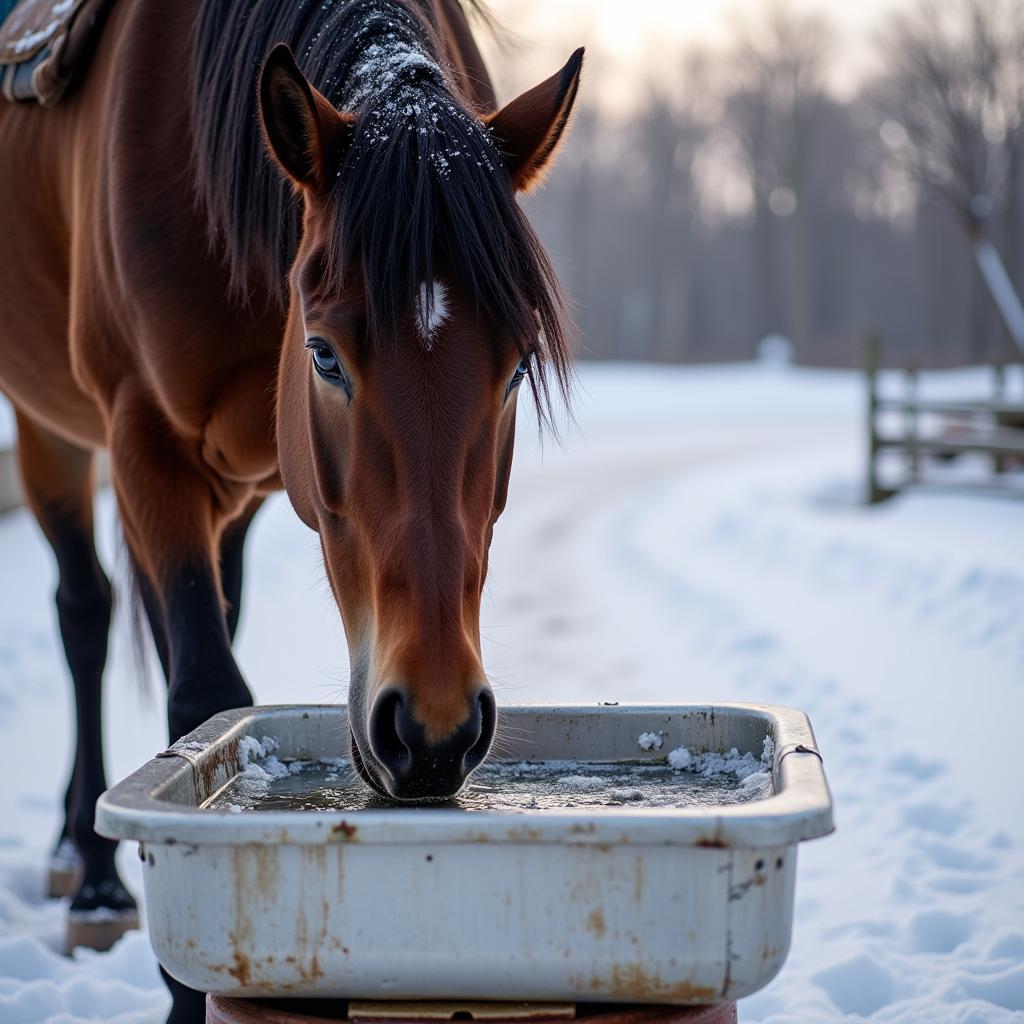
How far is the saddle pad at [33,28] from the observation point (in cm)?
305

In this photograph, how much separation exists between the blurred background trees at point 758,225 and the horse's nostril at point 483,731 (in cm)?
2845

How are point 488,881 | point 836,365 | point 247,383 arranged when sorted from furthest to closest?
point 836,365, point 247,383, point 488,881

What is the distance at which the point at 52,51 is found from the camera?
9.84ft

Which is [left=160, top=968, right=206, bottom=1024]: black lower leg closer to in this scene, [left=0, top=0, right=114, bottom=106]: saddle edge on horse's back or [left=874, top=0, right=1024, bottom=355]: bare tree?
[left=0, top=0, right=114, bottom=106]: saddle edge on horse's back

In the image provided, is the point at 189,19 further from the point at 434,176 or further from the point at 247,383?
the point at 434,176

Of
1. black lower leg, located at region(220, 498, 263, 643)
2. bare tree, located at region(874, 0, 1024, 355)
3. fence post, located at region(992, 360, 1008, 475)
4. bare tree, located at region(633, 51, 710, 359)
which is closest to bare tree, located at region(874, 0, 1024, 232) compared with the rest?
bare tree, located at region(874, 0, 1024, 355)

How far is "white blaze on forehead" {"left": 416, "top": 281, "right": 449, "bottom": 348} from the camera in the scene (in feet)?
5.76

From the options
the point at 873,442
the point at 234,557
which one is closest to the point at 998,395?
the point at 873,442

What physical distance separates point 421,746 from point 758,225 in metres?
39.3

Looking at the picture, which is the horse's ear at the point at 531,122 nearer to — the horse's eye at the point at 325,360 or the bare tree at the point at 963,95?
the horse's eye at the point at 325,360

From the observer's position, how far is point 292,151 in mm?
1991

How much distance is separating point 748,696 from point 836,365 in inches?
1153

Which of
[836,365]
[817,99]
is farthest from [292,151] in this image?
[817,99]

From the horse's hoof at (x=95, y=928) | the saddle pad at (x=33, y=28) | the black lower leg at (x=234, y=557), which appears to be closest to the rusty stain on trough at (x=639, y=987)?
the horse's hoof at (x=95, y=928)
